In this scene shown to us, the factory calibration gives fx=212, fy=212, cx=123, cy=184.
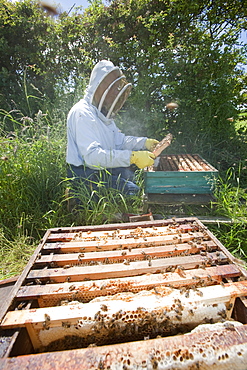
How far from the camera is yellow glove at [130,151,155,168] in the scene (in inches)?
117

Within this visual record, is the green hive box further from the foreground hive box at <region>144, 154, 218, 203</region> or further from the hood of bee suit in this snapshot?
the hood of bee suit

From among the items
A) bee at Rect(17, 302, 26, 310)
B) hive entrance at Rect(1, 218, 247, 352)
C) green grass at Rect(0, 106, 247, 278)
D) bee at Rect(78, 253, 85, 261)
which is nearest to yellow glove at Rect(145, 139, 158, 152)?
green grass at Rect(0, 106, 247, 278)

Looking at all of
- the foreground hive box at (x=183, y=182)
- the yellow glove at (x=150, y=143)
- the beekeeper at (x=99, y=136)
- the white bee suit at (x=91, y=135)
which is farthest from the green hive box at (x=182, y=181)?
the yellow glove at (x=150, y=143)

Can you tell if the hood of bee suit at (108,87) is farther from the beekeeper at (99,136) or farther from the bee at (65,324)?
the bee at (65,324)

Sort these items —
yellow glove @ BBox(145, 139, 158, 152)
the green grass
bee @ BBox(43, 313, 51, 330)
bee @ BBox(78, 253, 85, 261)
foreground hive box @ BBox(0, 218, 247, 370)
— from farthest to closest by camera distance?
yellow glove @ BBox(145, 139, 158, 152), the green grass, bee @ BBox(78, 253, 85, 261), bee @ BBox(43, 313, 51, 330), foreground hive box @ BBox(0, 218, 247, 370)

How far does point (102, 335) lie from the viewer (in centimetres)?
126

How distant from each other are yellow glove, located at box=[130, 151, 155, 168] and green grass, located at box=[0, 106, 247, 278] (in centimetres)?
18

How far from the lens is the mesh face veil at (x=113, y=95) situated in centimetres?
291

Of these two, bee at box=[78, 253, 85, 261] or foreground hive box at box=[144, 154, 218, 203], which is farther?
foreground hive box at box=[144, 154, 218, 203]

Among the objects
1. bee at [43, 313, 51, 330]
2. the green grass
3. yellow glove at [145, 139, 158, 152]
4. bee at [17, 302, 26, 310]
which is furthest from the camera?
yellow glove at [145, 139, 158, 152]

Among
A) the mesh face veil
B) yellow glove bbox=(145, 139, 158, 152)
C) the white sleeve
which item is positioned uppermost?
the mesh face veil

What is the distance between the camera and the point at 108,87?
9.49 feet

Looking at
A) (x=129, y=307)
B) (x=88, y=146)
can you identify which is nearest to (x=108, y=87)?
(x=88, y=146)

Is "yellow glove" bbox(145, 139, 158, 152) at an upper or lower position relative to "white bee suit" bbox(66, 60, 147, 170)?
lower
